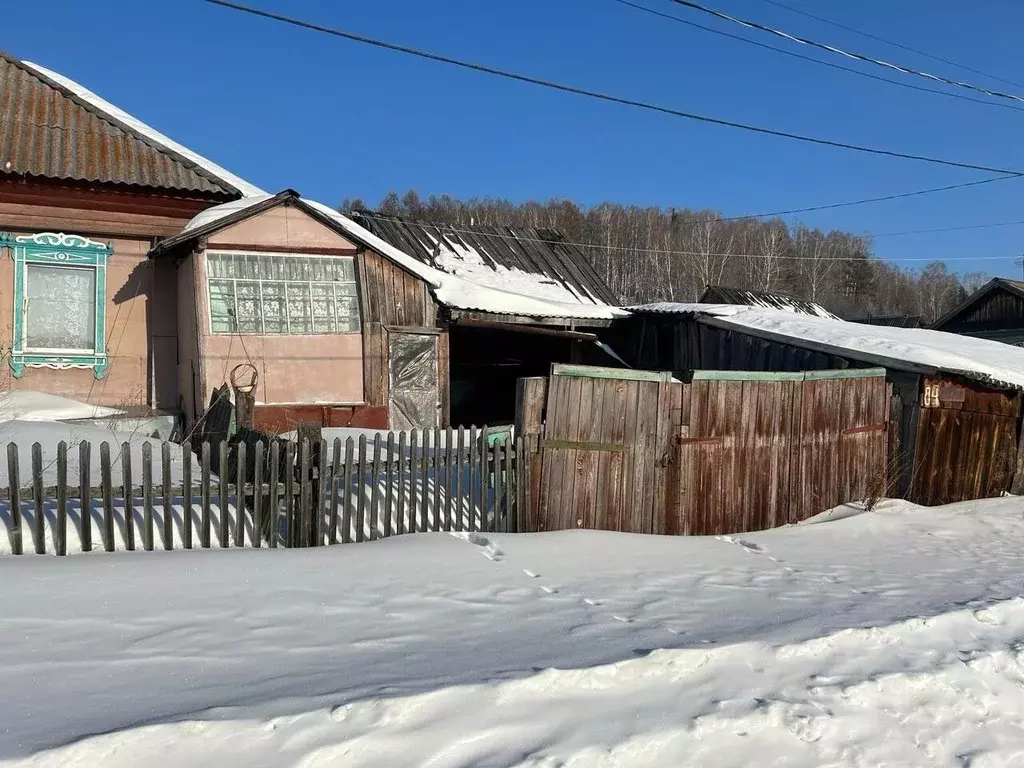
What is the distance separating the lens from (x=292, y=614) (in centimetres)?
460

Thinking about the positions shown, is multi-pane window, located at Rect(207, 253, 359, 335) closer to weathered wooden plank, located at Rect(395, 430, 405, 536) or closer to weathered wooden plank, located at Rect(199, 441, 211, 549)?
weathered wooden plank, located at Rect(395, 430, 405, 536)

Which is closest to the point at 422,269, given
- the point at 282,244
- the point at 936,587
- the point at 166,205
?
the point at 282,244

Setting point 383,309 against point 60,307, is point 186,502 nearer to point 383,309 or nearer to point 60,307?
point 383,309

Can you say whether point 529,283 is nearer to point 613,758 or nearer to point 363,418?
point 363,418

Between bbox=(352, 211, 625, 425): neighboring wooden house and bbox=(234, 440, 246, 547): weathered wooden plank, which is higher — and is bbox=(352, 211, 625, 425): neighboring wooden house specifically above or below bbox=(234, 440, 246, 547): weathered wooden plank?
above

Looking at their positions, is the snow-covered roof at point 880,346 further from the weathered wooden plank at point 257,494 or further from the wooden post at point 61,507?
the wooden post at point 61,507

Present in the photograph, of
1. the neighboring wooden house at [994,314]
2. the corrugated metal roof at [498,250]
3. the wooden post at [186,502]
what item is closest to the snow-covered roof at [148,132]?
the corrugated metal roof at [498,250]

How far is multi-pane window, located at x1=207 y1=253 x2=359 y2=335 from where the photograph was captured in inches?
460

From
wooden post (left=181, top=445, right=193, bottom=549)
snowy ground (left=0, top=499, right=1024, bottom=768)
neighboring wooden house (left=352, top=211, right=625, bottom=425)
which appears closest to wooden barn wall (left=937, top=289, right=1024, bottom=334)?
neighboring wooden house (left=352, top=211, right=625, bottom=425)

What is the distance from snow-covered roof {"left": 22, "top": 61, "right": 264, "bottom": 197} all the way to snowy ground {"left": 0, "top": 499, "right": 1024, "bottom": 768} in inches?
378

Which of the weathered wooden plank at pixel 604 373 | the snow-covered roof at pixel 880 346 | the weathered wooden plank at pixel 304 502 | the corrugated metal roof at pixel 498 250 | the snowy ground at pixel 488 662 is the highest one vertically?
Result: the corrugated metal roof at pixel 498 250

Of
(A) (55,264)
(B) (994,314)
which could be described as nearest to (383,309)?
(A) (55,264)

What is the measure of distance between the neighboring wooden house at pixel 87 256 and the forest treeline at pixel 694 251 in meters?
38.8

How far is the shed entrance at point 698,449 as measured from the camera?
296 inches
